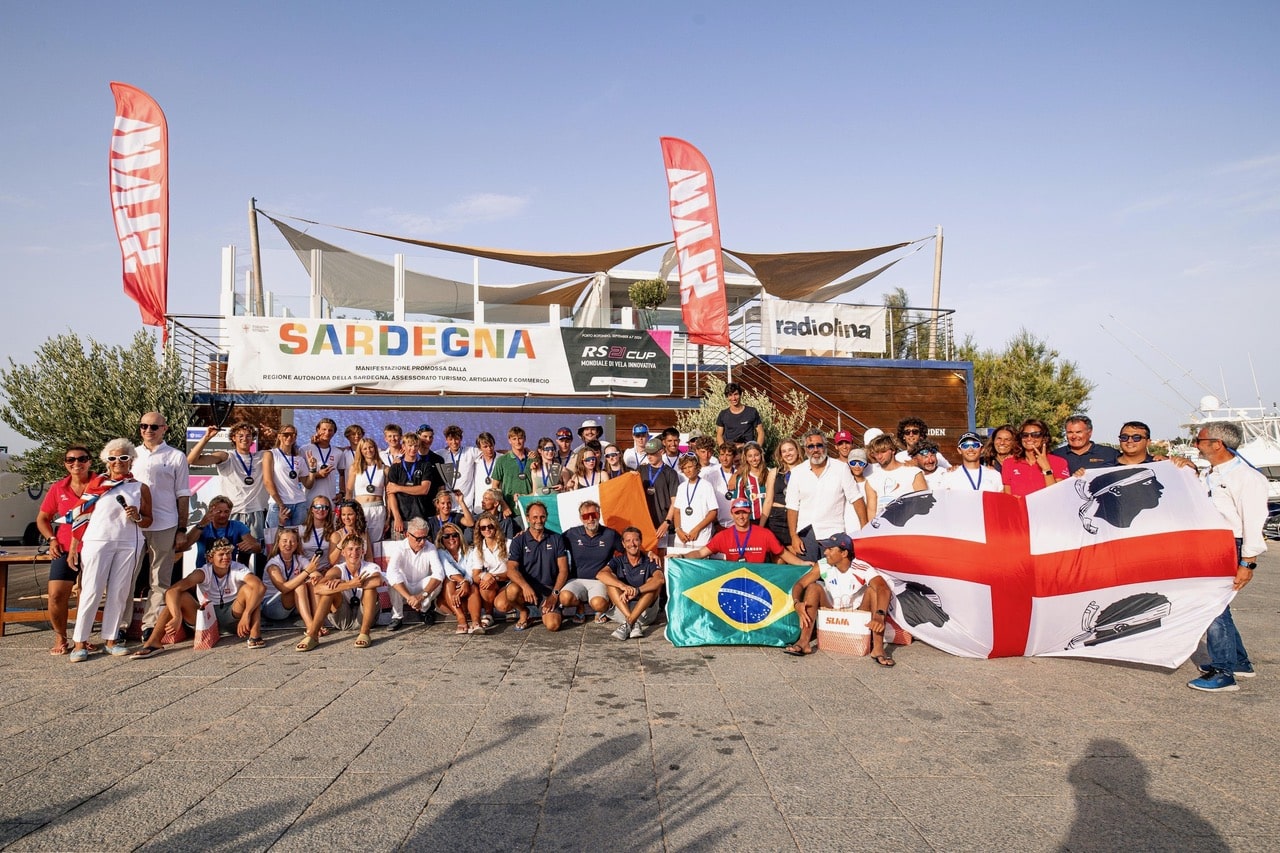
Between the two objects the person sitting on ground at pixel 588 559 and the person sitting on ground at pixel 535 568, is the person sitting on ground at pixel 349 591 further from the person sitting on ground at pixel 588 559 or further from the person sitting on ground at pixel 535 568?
the person sitting on ground at pixel 588 559

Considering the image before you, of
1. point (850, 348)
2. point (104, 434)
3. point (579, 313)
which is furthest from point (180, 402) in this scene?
point (850, 348)

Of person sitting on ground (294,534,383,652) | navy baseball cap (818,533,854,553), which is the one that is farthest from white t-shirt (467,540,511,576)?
navy baseball cap (818,533,854,553)

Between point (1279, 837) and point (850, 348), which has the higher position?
point (850, 348)

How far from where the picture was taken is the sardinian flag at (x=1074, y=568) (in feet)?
18.4

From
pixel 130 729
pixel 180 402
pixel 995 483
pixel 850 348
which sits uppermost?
pixel 850 348

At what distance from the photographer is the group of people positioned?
21.8 ft

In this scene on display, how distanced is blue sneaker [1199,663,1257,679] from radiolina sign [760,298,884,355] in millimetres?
12637

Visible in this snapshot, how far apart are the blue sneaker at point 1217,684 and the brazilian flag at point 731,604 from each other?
2.90 meters

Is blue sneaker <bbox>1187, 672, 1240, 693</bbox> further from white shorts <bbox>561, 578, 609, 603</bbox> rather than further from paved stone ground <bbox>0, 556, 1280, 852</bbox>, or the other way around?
white shorts <bbox>561, 578, 609, 603</bbox>

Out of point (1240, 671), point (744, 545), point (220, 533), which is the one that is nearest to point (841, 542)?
point (744, 545)

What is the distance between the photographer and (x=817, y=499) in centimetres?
759

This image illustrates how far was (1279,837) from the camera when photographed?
3.19 m

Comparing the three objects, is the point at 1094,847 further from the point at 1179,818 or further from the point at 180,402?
the point at 180,402

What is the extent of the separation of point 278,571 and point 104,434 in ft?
31.2
